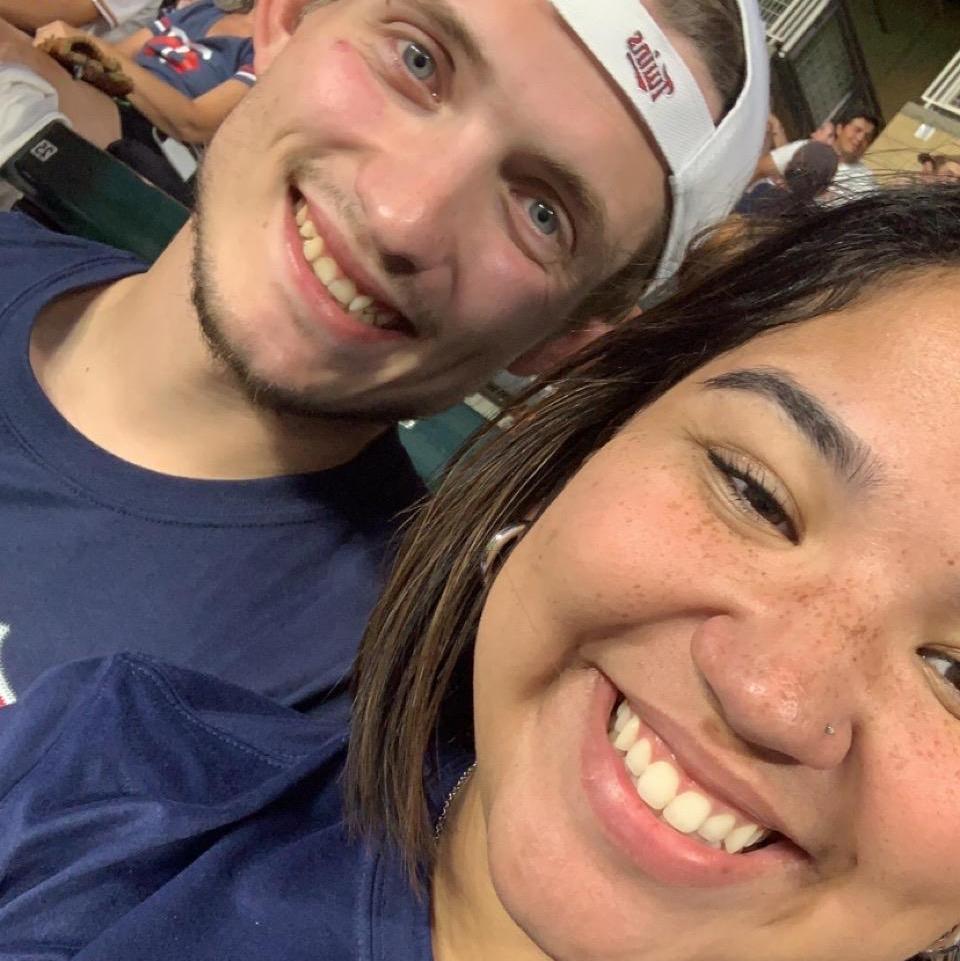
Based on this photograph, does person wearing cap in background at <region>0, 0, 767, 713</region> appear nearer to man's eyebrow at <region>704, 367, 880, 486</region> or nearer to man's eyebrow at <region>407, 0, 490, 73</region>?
man's eyebrow at <region>407, 0, 490, 73</region>

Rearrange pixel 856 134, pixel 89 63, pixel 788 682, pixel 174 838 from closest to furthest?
pixel 788 682 → pixel 174 838 → pixel 89 63 → pixel 856 134

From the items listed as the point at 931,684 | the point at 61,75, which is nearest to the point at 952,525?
the point at 931,684

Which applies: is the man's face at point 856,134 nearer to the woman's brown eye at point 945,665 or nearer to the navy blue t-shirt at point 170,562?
the navy blue t-shirt at point 170,562

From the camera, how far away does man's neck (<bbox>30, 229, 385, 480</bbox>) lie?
1169mm

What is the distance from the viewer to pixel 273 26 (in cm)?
117

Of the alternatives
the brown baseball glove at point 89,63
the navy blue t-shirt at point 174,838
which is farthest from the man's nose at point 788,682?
the brown baseball glove at point 89,63

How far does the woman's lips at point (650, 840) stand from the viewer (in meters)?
0.59

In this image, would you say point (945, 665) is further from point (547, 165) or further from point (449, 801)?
point (547, 165)

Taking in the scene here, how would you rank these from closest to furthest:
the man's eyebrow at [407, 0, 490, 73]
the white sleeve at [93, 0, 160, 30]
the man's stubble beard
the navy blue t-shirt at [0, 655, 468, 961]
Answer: the navy blue t-shirt at [0, 655, 468, 961] → the man's eyebrow at [407, 0, 490, 73] → the man's stubble beard → the white sleeve at [93, 0, 160, 30]

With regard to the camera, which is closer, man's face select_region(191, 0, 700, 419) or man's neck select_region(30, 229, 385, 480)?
man's face select_region(191, 0, 700, 419)

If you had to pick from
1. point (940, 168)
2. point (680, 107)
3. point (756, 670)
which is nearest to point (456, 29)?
point (680, 107)

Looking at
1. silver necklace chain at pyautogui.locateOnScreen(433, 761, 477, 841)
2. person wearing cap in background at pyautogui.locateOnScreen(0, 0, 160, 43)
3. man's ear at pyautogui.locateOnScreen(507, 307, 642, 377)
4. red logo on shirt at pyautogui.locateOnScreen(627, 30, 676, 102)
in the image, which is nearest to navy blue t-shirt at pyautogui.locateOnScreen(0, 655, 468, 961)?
silver necklace chain at pyautogui.locateOnScreen(433, 761, 477, 841)

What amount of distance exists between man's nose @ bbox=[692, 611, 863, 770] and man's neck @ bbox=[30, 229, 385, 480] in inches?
28.9

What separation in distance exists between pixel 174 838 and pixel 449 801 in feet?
0.92
